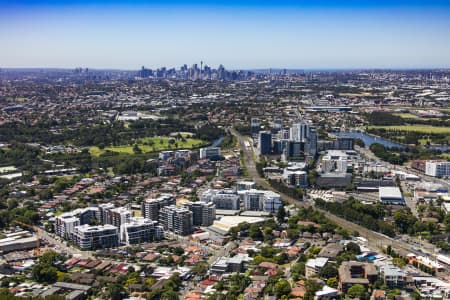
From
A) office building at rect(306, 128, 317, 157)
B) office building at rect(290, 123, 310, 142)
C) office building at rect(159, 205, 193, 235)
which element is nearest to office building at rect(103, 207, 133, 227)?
office building at rect(159, 205, 193, 235)

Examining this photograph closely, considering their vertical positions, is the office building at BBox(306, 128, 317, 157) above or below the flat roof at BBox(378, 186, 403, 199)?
above

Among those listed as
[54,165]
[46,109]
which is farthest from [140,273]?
[46,109]

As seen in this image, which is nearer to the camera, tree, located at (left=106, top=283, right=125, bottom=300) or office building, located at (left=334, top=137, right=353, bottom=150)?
tree, located at (left=106, top=283, right=125, bottom=300)

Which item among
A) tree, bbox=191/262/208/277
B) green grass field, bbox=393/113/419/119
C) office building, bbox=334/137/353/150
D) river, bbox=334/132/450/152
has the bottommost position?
tree, bbox=191/262/208/277

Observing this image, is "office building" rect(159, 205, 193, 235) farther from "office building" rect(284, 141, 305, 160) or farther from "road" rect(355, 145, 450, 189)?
"office building" rect(284, 141, 305, 160)

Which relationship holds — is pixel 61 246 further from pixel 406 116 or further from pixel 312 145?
pixel 406 116

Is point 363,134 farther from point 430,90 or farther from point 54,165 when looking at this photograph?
point 430,90

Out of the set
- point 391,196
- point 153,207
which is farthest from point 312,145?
point 153,207

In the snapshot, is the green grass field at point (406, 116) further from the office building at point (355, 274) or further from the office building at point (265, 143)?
the office building at point (355, 274)
